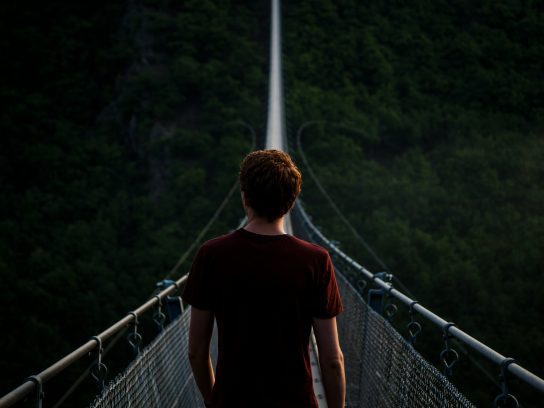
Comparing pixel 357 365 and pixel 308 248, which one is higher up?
pixel 308 248

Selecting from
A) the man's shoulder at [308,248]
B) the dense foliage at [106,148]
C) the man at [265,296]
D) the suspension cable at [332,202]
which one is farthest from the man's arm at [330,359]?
the dense foliage at [106,148]

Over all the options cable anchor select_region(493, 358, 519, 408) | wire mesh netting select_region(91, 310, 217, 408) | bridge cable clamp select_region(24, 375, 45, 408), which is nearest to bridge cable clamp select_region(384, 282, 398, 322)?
wire mesh netting select_region(91, 310, 217, 408)

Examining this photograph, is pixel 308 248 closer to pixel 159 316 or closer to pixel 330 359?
pixel 330 359

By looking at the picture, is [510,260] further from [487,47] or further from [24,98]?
[24,98]

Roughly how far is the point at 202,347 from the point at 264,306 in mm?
188

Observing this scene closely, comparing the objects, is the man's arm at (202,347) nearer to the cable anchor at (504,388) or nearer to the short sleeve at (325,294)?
the short sleeve at (325,294)

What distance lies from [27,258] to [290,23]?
19521 mm

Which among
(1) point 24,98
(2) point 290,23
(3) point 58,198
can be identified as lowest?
(3) point 58,198

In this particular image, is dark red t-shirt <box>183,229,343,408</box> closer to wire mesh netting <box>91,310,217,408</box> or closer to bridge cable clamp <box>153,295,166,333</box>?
wire mesh netting <box>91,310,217,408</box>

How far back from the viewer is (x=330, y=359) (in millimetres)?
1222

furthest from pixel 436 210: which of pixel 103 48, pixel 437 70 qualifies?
pixel 103 48

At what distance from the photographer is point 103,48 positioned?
1443 inches

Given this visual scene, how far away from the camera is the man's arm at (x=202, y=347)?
3.98ft

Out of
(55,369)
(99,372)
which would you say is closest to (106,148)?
(99,372)
